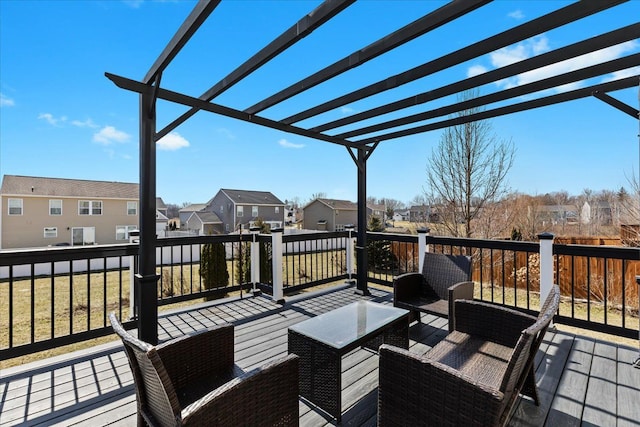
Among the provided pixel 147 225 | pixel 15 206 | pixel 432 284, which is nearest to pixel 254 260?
pixel 147 225

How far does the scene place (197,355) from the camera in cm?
178

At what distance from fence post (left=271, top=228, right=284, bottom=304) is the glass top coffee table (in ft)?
6.30

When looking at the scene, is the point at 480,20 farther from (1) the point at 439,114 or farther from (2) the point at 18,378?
(2) the point at 18,378

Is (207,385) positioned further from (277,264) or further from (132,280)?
(277,264)

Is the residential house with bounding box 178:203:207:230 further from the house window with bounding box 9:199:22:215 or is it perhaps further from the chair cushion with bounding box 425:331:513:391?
the chair cushion with bounding box 425:331:513:391

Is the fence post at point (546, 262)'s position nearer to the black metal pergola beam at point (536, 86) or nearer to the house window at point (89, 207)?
the black metal pergola beam at point (536, 86)

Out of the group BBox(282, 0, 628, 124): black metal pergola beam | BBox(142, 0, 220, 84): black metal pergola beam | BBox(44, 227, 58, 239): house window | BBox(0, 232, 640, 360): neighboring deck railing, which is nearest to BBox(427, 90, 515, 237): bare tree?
BBox(0, 232, 640, 360): neighboring deck railing

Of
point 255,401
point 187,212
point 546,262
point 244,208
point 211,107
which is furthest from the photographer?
point 187,212

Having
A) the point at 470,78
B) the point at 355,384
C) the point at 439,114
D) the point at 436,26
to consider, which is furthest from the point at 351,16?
the point at 355,384

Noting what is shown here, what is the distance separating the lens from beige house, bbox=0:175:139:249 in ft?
60.1

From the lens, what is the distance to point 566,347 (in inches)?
116

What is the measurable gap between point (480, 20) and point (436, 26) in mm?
760

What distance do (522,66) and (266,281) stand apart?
533 cm

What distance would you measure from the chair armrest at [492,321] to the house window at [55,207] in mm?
25197
